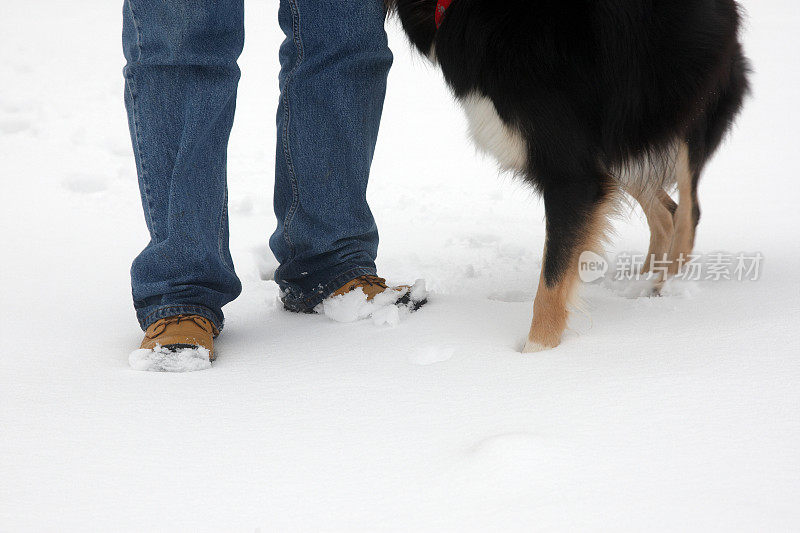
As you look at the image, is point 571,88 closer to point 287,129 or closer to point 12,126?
point 287,129

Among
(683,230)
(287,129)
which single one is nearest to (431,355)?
(287,129)

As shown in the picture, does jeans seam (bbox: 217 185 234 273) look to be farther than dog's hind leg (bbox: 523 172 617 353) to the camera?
Yes

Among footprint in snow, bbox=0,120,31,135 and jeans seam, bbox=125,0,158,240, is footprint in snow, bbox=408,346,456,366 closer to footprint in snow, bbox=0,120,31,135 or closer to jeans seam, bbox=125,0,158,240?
jeans seam, bbox=125,0,158,240

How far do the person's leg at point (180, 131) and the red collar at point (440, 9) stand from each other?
539 millimetres

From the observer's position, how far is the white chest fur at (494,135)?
5.47ft

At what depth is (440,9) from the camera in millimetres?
1736

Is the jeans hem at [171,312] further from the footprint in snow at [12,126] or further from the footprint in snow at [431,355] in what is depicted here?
the footprint in snow at [12,126]

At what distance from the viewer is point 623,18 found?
163 cm

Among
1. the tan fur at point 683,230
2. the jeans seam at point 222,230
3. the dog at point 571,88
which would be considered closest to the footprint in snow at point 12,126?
the jeans seam at point 222,230

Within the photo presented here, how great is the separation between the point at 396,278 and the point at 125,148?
2391 mm

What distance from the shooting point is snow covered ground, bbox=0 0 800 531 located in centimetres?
101

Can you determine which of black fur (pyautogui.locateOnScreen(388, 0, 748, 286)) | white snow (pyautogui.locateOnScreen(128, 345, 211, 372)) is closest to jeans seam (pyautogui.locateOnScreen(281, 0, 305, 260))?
black fur (pyautogui.locateOnScreen(388, 0, 748, 286))

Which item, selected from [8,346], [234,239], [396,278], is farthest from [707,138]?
[8,346]

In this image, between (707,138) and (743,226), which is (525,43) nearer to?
(707,138)
